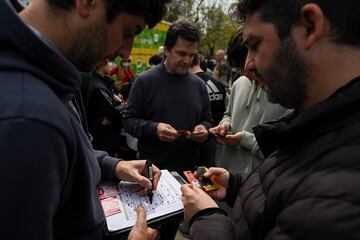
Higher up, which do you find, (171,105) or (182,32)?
(182,32)

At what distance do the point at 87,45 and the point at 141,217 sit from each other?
30.4 inches

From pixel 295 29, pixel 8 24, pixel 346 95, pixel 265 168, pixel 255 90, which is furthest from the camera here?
pixel 255 90

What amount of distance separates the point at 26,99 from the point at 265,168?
896 mm

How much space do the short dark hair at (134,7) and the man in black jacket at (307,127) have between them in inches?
14.1

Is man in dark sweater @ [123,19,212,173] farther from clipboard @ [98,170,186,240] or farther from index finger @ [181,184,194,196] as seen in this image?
index finger @ [181,184,194,196]

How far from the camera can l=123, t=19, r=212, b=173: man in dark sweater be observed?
2805 mm

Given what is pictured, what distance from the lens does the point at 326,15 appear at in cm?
96

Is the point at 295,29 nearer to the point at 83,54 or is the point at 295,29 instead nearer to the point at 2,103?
the point at 83,54

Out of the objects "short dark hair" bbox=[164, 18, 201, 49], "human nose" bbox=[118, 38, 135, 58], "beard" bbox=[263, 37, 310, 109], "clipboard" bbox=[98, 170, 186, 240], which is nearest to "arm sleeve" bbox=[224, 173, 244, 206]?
"clipboard" bbox=[98, 170, 186, 240]

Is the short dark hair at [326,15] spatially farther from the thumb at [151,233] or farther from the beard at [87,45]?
the thumb at [151,233]

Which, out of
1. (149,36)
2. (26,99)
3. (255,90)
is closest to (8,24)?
(26,99)

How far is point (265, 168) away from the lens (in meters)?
1.20

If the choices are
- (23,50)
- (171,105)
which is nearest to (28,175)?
(23,50)

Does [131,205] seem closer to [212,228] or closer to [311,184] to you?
[212,228]
